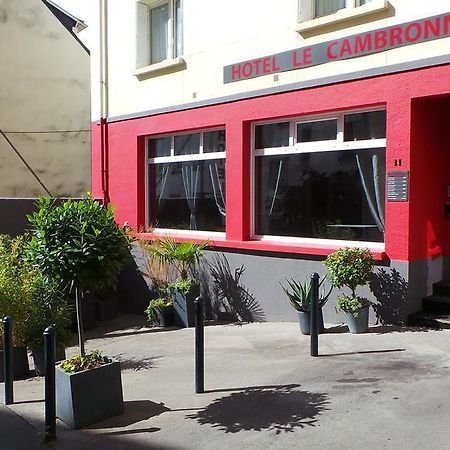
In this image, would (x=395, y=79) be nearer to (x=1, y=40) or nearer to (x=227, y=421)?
(x=227, y=421)

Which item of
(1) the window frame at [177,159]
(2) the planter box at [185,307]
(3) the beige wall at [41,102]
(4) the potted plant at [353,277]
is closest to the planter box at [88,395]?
(4) the potted plant at [353,277]

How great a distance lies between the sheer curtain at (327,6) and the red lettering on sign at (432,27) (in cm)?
151

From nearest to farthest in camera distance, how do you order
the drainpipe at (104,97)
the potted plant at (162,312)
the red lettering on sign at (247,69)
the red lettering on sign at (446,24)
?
the red lettering on sign at (446,24) → the red lettering on sign at (247,69) → the potted plant at (162,312) → the drainpipe at (104,97)

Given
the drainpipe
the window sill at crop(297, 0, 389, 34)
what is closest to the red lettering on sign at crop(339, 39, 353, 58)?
the window sill at crop(297, 0, 389, 34)

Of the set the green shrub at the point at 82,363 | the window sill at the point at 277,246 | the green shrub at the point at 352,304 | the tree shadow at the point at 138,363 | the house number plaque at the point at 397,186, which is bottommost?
the tree shadow at the point at 138,363

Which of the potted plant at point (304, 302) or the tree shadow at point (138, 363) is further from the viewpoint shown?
the potted plant at point (304, 302)

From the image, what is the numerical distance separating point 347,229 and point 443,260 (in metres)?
1.40

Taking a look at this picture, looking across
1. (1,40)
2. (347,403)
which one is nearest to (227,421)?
(347,403)

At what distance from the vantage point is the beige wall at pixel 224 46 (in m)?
7.72

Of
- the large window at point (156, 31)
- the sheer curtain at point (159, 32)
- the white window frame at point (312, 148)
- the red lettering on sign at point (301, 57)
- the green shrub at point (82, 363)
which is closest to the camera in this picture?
the green shrub at point (82, 363)

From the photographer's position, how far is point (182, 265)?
10367mm

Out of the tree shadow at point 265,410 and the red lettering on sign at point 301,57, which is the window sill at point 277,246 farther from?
the tree shadow at point 265,410

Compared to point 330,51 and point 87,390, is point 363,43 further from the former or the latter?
point 87,390

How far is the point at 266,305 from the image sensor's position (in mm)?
9359
